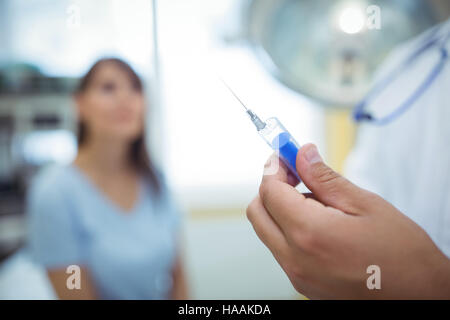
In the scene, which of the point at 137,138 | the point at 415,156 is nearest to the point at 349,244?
the point at 415,156

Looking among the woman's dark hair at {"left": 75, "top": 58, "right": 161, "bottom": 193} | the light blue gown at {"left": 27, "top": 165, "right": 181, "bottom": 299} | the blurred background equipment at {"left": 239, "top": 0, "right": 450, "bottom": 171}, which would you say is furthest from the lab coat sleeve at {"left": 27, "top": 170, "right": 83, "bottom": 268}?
the blurred background equipment at {"left": 239, "top": 0, "right": 450, "bottom": 171}

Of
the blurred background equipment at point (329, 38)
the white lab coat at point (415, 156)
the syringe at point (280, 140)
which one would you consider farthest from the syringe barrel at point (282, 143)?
the blurred background equipment at point (329, 38)

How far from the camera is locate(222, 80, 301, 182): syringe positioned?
31 cm

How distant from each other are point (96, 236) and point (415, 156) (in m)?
0.66

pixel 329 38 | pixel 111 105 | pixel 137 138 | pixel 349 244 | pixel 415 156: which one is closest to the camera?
pixel 349 244

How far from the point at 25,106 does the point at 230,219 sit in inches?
41.6

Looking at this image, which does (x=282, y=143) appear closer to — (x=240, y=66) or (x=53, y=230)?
Result: (x=240, y=66)

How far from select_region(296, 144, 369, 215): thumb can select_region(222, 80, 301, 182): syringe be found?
11mm

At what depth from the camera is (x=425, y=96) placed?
1.56 ft

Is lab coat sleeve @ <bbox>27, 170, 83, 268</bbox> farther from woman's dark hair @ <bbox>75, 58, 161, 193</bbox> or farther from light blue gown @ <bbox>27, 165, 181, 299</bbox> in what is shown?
woman's dark hair @ <bbox>75, 58, 161, 193</bbox>

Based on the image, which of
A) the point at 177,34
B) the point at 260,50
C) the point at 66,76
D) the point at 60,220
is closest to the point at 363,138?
the point at 260,50

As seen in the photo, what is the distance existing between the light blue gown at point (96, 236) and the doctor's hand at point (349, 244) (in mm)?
489

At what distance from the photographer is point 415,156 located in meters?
0.48

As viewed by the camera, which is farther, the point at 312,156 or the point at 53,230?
the point at 53,230
